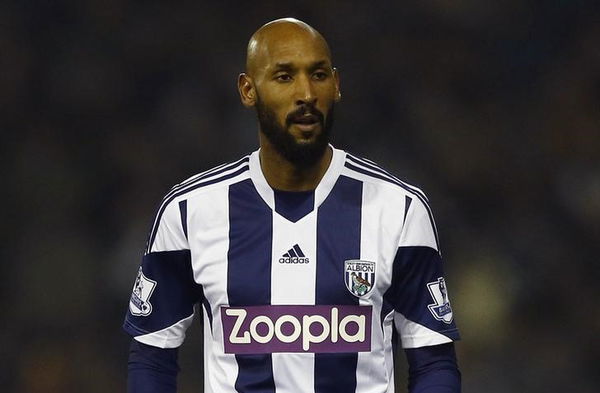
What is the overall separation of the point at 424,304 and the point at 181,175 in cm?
184

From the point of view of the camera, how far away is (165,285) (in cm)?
267

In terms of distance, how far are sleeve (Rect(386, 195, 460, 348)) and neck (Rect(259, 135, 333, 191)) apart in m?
0.21

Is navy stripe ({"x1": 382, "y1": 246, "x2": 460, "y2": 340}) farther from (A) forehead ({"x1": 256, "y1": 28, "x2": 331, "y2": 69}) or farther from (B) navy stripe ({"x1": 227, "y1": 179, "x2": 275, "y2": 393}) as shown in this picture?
(A) forehead ({"x1": 256, "y1": 28, "x2": 331, "y2": 69})

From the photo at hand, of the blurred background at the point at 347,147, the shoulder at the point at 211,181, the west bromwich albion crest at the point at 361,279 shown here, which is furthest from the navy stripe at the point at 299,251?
the blurred background at the point at 347,147

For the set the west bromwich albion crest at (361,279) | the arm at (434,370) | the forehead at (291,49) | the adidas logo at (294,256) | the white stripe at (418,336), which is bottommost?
the arm at (434,370)

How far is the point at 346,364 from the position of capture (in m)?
2.55

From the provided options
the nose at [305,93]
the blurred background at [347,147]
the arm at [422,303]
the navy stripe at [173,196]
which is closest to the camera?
the nose at [305,93]

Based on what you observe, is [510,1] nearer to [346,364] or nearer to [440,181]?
[440,181]

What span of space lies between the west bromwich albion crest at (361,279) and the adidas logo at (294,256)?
0.11 metres

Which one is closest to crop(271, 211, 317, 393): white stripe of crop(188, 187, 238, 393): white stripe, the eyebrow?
crop(188, 187, 238, 393): white stripe

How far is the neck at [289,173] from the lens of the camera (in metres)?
2.65

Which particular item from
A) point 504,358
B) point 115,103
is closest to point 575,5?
point 504,358

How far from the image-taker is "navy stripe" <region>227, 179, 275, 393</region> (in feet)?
8.37

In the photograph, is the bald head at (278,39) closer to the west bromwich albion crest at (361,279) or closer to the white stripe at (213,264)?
the white stripe at (213,264)
